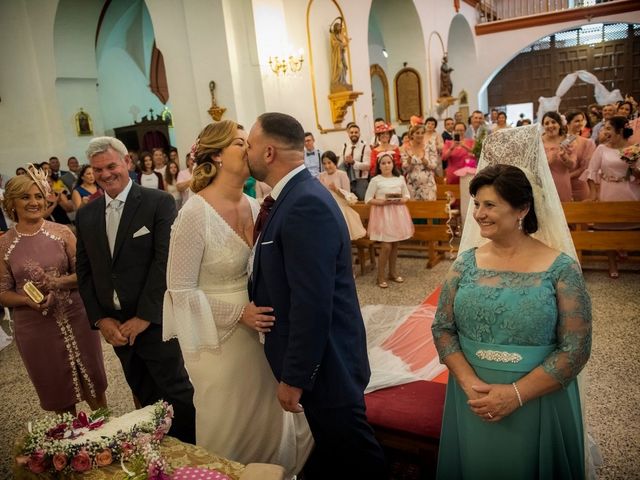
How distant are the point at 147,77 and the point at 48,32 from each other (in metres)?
5.60

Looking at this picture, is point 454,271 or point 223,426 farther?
point 223,426

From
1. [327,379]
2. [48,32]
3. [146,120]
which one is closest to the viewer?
[327,379]

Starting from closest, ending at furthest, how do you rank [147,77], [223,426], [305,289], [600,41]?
[305,289] < [223,426] < [147,77] < [600,41]

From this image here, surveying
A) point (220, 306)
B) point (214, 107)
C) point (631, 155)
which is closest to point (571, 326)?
point (220, 306)

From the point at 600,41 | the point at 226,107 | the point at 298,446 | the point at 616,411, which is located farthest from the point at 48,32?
the point at 600,41

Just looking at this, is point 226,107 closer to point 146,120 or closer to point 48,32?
point 48,32

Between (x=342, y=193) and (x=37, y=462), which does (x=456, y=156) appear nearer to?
(x=342, y=193)

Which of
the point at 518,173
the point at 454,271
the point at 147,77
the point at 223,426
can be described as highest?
the point at 147,77

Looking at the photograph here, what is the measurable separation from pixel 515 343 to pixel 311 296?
2.54ft

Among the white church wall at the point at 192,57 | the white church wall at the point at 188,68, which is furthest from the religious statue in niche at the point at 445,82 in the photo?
the white church wall at the point at 192,57

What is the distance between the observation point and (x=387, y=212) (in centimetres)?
598

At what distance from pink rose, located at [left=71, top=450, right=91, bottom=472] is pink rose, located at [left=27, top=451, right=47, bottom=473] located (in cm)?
13

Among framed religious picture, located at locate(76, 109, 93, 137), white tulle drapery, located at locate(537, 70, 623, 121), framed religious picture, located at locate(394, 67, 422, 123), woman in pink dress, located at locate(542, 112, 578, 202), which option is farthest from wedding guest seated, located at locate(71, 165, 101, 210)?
white tulle drapery, located at locate(537, 70, 623, 121)

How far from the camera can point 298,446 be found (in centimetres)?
259
